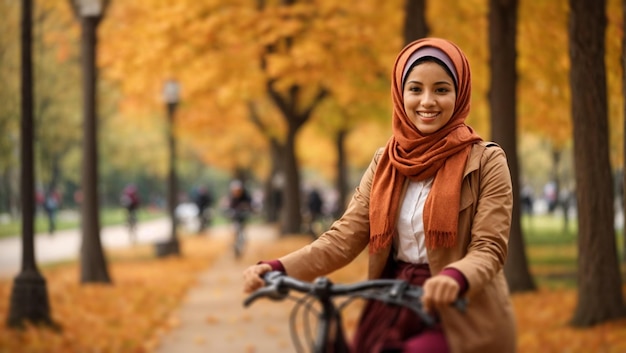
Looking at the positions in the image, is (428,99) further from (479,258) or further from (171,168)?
(171,168)

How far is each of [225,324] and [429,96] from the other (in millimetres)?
8000

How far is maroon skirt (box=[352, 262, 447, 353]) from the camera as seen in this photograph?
9.48ft

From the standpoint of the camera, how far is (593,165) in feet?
28.8

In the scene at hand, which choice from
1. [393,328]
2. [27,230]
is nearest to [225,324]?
[27,230]

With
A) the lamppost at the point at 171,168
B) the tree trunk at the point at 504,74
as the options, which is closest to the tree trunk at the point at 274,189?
the lamppost at the point at 171,168

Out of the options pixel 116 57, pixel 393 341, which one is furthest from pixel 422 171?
pixel 116 57

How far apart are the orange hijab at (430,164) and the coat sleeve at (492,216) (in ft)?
0.26

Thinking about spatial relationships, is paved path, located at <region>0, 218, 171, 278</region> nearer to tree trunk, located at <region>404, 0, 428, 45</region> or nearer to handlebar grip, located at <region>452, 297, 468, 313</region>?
tree trunk, located at <region>404, 0, 428, 45</region>

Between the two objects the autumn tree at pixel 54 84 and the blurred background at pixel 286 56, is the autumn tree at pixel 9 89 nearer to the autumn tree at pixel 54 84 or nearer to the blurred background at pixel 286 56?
the blurred background at pixel 286 56

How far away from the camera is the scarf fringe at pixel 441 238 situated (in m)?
3.05

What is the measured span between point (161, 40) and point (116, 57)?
1988mm

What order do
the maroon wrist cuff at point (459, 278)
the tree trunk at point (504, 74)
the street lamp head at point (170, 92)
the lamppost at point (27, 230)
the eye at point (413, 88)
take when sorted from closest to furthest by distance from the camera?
the maroon wrist cuff at point (459, 278) → the eye at point (413, 88) → the lamppost at point (27, 230) → the tree trunk at point (504, 74) → the street lamp head at point (170, 92)

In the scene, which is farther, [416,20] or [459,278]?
[416,20]

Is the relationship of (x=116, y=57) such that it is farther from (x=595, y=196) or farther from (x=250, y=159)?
(x=250, y=159)
